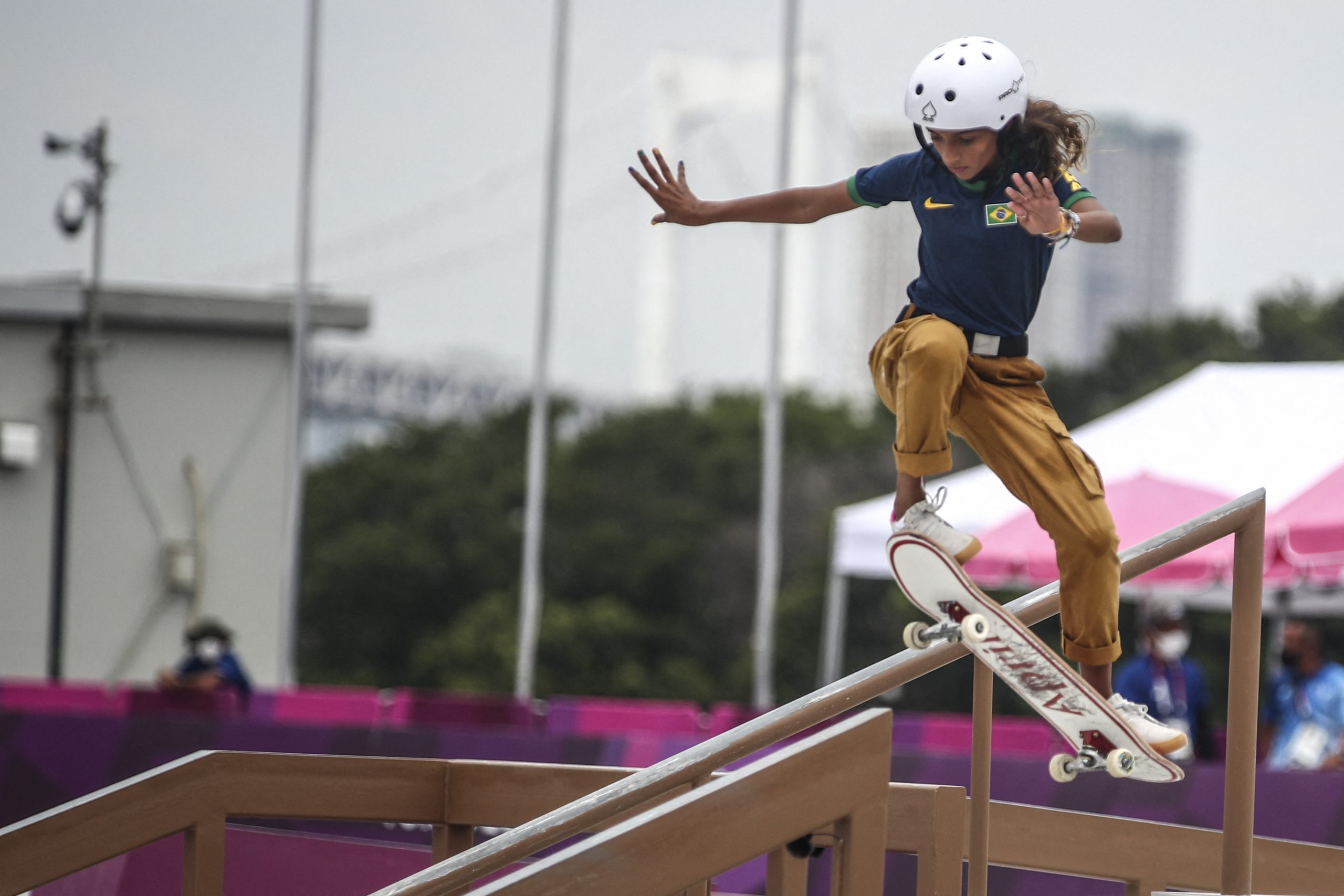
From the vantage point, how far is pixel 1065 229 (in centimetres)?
334

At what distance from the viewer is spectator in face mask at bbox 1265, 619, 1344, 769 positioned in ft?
27.6

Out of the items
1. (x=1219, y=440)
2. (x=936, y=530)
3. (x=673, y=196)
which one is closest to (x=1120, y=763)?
(x=936, y=530)

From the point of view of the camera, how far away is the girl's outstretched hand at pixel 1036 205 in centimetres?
329

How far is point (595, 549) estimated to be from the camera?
46.4m

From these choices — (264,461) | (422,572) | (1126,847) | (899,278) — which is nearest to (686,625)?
(422,572)

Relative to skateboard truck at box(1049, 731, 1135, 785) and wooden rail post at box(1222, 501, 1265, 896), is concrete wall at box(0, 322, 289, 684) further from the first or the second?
wooden rail post at box(1222, 501, 1265, 896)

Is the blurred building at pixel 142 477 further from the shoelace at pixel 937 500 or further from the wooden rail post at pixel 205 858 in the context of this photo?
the shoelace at pixel 937 500

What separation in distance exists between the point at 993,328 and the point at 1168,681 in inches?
230

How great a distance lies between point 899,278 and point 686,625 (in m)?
104

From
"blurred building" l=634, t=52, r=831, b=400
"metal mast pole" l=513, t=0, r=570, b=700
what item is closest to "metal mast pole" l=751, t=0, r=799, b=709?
"metal mast pole" l=513, t=0, r=570, b=700

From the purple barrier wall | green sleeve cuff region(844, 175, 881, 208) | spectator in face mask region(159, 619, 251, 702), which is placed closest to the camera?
green sleeve cuff region(844, 175, 881, 208)

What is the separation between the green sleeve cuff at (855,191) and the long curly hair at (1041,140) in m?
0.36

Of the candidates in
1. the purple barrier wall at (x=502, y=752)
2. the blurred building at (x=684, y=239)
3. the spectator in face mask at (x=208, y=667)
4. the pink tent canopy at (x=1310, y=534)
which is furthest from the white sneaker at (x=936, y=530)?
the blurred building at (x=684, y=239)

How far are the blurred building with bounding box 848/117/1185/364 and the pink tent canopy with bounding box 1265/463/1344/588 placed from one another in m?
96.8
